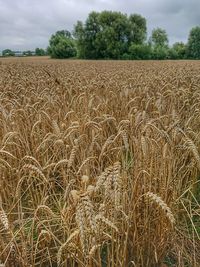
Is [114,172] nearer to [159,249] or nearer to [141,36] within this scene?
[159,249]

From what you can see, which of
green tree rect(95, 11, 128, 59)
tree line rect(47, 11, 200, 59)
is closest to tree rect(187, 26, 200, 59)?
tree line rect(47, 11, 200, 59)

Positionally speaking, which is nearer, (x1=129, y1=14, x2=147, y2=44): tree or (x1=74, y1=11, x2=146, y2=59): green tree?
(x1=74, y1=11, x2=146, y2=59): green tree

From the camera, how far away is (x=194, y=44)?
6981 centimetres

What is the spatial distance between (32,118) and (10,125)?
1.89 feet

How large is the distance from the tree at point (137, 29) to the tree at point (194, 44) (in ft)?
29.3

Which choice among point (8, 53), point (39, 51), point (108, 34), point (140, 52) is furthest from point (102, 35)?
point (39, 51)

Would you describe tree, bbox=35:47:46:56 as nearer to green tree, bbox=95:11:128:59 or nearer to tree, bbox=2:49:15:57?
tree, bbox=2:49:15:57

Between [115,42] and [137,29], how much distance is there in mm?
7540

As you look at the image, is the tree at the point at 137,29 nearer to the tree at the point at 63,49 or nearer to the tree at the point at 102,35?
the tree at the point at 102,35

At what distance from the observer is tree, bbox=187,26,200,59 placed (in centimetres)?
6744

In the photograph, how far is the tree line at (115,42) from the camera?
60156 mm

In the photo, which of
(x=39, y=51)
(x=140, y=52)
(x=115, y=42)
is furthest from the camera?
(x=39, y=51)

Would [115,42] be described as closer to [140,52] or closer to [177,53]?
[140,52]

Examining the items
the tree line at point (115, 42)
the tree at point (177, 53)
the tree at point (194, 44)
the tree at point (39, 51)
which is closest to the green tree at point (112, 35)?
the tree line at point (115, 42)
